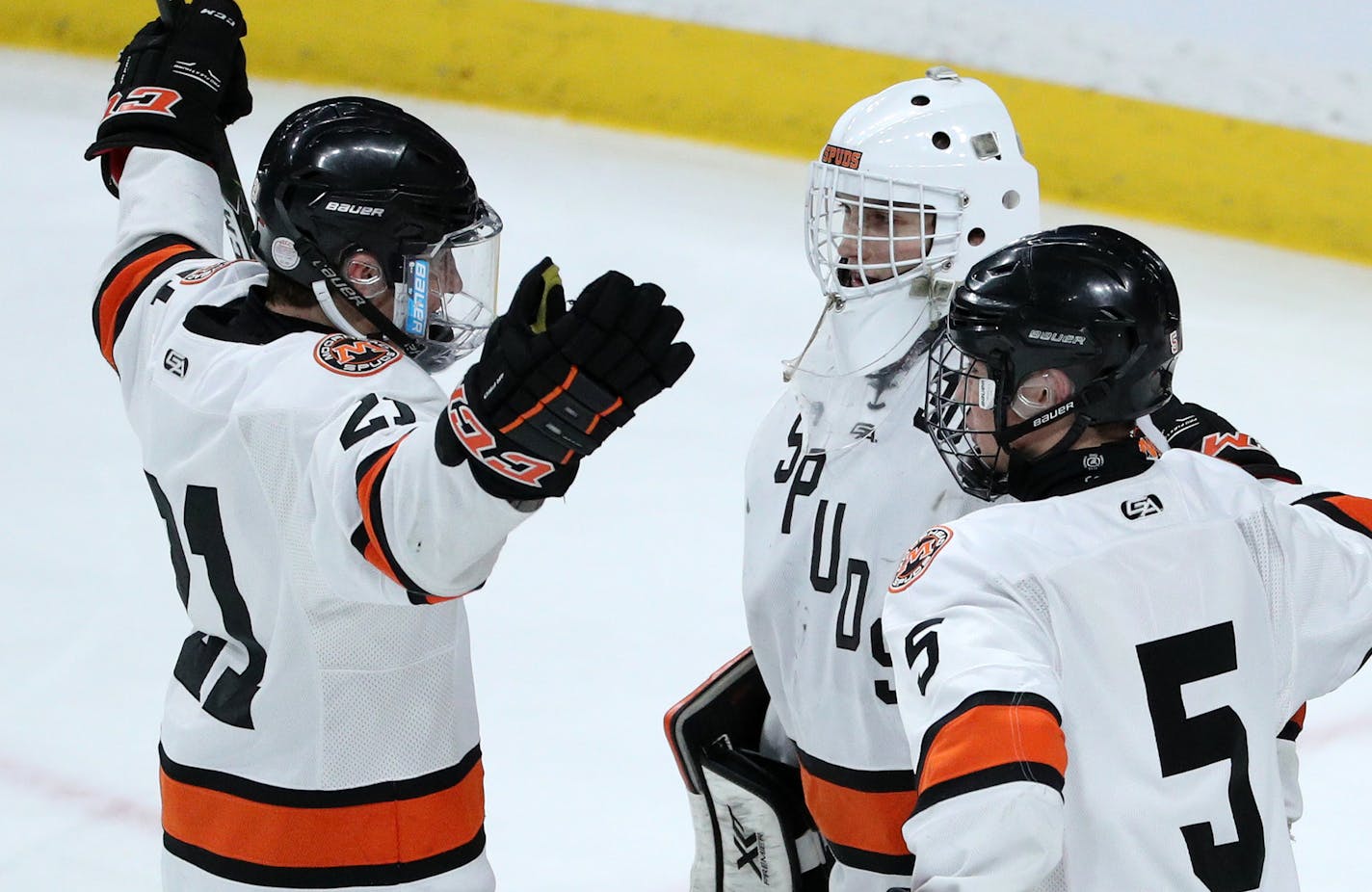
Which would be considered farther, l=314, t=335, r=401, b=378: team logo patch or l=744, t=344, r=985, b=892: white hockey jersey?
l=744, t=344, r=985, b=892: white hockey jersey

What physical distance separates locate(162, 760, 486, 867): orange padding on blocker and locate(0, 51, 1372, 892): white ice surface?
0.93 metres

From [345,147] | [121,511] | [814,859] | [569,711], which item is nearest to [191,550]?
[345,147]

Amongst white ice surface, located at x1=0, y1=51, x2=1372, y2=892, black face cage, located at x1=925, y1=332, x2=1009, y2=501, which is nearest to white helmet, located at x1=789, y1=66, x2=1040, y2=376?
black face cage, located at x1=925, y1=332, x2=1009, y2=501

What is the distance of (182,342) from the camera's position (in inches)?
73.0

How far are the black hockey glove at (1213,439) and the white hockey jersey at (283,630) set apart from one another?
891 millimetres

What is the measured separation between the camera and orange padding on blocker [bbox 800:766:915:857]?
1888 mm

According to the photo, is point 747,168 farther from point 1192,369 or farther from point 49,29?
point 49,29

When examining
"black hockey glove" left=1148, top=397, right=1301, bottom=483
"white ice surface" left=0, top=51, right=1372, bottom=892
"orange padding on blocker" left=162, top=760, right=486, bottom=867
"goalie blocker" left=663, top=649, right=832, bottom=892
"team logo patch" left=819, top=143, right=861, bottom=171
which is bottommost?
"white ice surface" left=0, top=51, right=1372, bottom=892

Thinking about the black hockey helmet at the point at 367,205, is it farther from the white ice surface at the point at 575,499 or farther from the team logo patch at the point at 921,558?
the white ice surface at the point at 575,499

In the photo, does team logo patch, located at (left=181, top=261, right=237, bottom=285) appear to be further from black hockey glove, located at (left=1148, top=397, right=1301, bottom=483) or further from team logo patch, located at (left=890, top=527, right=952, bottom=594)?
black hockey glove, located at (left=1148, top=397, right=1301, bottom=483)

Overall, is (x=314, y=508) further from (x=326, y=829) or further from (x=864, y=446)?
(x=864, y=446)

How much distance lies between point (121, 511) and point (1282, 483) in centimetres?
265

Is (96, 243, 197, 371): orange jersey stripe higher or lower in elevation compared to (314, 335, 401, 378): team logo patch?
lower

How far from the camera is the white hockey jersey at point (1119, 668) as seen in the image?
1352 millimetres
